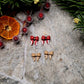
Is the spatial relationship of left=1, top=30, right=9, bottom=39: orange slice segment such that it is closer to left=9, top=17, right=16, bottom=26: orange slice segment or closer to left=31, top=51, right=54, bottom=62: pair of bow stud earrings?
left=9, top=17, right=16, bottom=26: orange slice segment

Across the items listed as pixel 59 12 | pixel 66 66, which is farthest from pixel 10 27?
pixel 66 66

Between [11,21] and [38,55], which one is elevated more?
[11,21]

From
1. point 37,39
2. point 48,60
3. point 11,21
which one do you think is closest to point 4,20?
point 11,21

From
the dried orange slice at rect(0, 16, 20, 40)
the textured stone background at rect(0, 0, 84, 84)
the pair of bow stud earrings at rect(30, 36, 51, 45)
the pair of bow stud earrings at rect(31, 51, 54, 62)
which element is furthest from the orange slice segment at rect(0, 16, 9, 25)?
the pair of bow stud earrings at rect(31, 51, 54, 62)

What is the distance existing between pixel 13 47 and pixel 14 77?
245 mm

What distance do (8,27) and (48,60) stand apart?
44 cm

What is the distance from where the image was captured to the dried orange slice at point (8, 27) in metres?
1.39

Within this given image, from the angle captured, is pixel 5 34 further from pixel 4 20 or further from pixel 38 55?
pixel 38 55

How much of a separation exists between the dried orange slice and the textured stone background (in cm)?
6

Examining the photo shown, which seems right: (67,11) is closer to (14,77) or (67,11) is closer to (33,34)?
(33,34)

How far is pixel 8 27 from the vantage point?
140 centimetres

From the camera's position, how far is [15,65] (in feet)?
4.45

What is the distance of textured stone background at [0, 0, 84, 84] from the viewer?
1347mm

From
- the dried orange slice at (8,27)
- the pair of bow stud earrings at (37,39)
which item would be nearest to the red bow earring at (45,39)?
the pair of bow stud earrings at (37,39)
